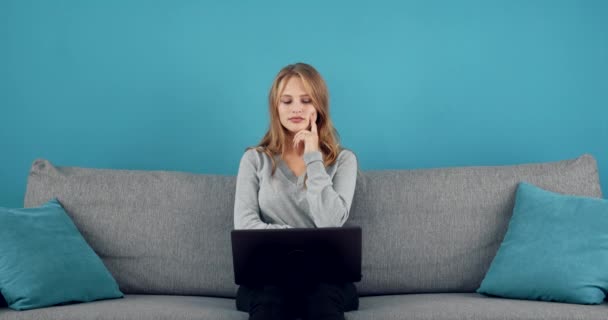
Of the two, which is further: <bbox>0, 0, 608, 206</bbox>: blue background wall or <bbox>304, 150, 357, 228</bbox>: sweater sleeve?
<bbox>0, 0, 608, 206</bbox>: blue background wall

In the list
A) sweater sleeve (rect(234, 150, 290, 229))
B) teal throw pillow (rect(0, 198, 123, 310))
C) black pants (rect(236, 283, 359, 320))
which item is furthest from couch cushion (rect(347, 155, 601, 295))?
teal throw pillow (rect(0, 198, 123, 310))

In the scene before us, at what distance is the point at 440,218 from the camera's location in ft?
9.57

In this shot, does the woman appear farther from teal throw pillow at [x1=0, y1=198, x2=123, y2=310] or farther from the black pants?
teal throw pillow at [x1=0, y1=198, x2=123, y2=310]

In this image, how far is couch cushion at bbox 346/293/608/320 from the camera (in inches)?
91.1

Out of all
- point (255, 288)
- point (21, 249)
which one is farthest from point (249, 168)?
point (21, 249)

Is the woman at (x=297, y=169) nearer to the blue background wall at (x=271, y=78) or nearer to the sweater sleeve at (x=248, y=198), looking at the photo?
the sweater sleeve at (x=248, y=198)

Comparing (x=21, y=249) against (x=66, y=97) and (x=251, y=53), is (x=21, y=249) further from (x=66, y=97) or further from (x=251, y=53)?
(x=251, y=53)

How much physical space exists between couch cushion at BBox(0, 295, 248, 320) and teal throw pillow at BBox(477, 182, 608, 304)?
0.93m

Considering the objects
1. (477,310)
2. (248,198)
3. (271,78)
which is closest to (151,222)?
(248,198)

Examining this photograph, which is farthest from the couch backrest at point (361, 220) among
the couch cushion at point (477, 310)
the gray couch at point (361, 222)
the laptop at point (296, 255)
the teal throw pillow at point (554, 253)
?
the laptop at point (296, 255)

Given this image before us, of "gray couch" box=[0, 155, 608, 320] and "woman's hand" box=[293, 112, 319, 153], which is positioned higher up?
"woman's hand" box=[293, 112, 319, 153]

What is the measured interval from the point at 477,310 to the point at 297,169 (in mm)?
885

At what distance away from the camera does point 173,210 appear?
2951 millimetres

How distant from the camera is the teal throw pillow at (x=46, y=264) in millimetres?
2480
